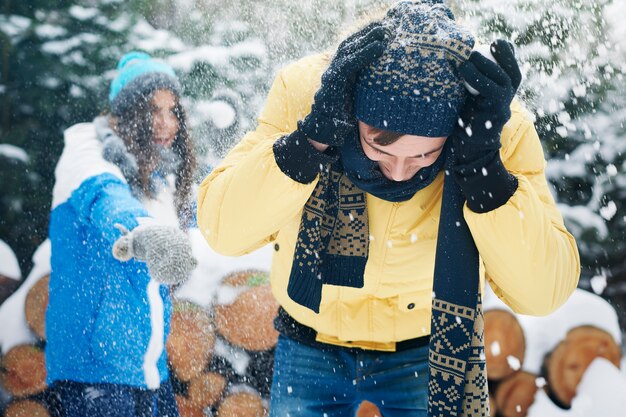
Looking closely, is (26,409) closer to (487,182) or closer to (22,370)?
(22,370)

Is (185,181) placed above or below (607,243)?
below

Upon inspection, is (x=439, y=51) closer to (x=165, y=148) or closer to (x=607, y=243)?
(x=165, y=148)

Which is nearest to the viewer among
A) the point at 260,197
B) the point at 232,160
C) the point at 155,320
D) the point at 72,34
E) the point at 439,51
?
the point at 439,51

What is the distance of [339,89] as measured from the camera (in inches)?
61.4

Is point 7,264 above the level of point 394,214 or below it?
below

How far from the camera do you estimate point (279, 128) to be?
1.83 m

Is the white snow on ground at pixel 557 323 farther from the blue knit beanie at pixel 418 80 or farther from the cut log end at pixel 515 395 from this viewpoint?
the blue knit beanie at pixel 418 80

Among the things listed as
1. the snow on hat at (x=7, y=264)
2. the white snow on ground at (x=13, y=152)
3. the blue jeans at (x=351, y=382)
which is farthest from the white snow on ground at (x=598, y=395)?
the white snow on ground at (x=13, y=152)

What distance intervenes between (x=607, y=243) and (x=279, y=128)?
8.30 ft

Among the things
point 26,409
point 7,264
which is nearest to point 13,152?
point 7,264

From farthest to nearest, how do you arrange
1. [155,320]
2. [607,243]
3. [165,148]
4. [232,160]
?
[607,243]
[165,148]
[155,320]
[232,160]

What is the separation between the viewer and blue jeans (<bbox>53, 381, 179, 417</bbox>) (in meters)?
2.82

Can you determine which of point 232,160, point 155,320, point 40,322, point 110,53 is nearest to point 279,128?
point 232,160

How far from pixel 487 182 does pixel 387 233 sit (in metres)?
0.38
